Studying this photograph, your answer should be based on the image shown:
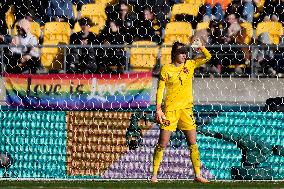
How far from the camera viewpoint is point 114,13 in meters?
15.0

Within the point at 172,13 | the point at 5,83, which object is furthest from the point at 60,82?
the point at 172,13

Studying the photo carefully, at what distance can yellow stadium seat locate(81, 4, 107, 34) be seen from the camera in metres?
14.9

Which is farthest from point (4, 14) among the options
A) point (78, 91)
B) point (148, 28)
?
point (78, 91)

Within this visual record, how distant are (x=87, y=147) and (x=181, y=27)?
349 centimetres

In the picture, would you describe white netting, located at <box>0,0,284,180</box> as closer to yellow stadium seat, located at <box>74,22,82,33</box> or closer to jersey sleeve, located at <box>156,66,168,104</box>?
yellow stadium seat, located at <box>74,22,82,33</box>

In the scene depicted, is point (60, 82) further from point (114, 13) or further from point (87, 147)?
point (114, 13)

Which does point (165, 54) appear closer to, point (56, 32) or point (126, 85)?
point (126, 85)

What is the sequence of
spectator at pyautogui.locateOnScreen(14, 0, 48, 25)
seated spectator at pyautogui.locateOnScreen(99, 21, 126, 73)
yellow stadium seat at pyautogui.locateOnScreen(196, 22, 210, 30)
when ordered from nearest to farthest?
seated spectator at pyautogui.locateOnScreen(99, 21, 126, 73) < yellow stadium seat at pyautogui.locateOnScreen(196, 22, 210, 30) < spectator at pyautogui.locateOnScreen(14, 0, 48, 25)

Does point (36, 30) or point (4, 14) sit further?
point (4, 14)

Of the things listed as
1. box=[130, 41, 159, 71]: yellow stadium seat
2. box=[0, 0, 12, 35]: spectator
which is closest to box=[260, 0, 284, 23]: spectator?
box=[130, 41, 159, 71]: yellow stadium seat

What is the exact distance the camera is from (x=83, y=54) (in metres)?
14.2

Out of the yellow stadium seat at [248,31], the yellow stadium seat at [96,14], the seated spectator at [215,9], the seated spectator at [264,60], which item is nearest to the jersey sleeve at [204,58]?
the seated spectator at [264,60]

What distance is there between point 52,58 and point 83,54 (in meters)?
0.46

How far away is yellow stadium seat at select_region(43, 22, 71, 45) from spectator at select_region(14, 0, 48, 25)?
15 cm
